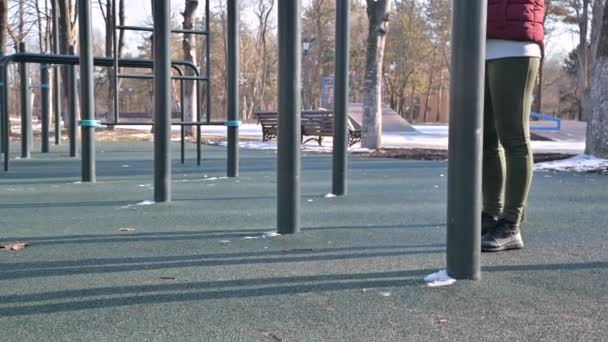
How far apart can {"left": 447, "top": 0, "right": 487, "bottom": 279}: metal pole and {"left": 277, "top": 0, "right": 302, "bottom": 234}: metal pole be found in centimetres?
117

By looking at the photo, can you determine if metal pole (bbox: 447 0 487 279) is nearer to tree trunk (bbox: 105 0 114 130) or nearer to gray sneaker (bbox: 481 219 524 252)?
gray sneaker (bbox: 481 219 524 252)

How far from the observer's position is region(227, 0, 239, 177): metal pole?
678cm

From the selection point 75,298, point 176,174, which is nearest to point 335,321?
point 75,298

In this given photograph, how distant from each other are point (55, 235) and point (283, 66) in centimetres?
154

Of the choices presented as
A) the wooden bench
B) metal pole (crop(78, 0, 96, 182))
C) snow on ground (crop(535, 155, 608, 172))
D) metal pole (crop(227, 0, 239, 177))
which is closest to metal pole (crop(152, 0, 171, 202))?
metal pole (crop(78, 0, 96, 182))

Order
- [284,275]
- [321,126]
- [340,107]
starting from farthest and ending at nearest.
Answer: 1. [321,126]
2. [340,107]
3. [284,275]

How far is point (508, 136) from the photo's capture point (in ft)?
9.83

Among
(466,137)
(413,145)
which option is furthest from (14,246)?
(413,145)

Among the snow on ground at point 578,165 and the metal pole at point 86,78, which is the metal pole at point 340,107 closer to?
the metal pole at point 86,78

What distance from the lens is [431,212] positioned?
434 centimetres

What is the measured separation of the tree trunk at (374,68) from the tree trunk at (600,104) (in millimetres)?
4674

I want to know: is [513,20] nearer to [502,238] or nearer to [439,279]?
[502,238]

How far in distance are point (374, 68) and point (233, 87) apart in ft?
20.2

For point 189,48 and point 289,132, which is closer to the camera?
point 289,132
